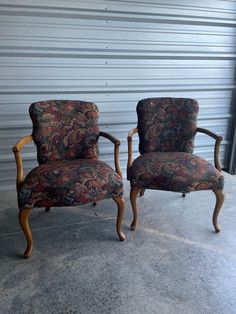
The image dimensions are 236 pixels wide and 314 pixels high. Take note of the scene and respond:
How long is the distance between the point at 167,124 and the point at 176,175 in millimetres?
587

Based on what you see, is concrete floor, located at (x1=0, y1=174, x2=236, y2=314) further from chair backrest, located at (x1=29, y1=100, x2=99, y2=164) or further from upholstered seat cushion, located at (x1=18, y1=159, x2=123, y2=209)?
chair backrest, located at (x1=29, y1=100, x2=99, y2=164)

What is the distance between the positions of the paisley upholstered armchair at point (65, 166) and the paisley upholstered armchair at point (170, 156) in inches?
6.9

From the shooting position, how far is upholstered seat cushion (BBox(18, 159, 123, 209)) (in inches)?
65.0

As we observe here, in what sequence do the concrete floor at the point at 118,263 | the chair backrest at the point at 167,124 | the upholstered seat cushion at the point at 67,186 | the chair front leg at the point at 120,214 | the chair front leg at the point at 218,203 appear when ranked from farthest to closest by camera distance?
the chair backrest at the point at 167,124 → the chair front leg at the point at 218,203 → the chair front leg at the point at 120,214 → the upholstered seat cushion at the point at 67,186 → the concrete floor at the point at 118,263

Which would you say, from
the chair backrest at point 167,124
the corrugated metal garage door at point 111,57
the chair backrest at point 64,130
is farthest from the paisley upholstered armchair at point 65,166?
the corrugated metal garage door at point 111,57

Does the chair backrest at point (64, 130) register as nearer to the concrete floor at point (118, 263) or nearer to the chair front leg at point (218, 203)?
the concrete floor at point (118, 263)

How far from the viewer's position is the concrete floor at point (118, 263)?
1.44m

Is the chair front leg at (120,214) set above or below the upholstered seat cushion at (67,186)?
below

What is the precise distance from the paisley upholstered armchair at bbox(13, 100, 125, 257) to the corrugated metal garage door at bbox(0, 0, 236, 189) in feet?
1.68

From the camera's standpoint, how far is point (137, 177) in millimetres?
1919

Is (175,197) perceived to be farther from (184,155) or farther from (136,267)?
(136,267)

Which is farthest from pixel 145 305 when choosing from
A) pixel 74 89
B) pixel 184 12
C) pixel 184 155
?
pixel 184 12

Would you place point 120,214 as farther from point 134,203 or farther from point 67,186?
point 67,186

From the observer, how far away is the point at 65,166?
6.01 ft
